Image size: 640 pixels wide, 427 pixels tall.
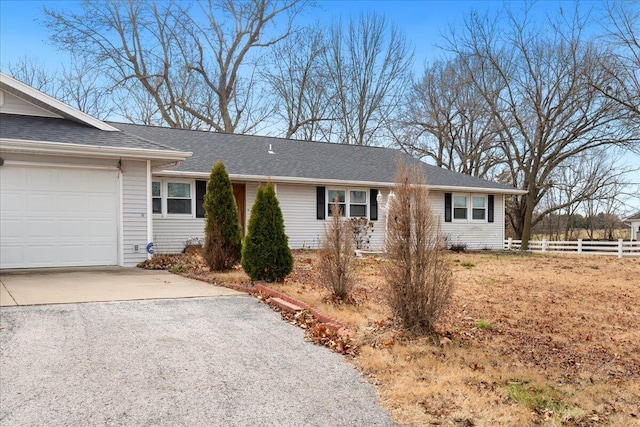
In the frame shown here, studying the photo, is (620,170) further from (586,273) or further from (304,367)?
(304,367)

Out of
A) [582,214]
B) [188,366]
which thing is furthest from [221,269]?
[582,214]

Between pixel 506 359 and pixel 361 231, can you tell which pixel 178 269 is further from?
pixel 361 231

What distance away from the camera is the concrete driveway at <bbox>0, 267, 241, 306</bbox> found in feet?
22.2

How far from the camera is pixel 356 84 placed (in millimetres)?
29062

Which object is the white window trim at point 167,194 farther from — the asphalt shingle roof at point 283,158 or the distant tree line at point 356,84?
the distant tree line at point 356,84

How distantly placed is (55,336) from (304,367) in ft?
8.40

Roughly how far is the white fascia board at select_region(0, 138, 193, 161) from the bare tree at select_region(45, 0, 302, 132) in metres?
17.0

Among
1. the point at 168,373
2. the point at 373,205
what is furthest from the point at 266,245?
the point at 373,205

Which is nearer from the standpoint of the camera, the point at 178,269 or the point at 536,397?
the point at 536,397

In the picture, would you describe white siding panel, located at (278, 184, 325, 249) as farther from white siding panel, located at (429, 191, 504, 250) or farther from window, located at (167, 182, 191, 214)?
white siding panel, located at (429, 191, 504, 250)

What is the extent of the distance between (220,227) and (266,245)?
1.71 m

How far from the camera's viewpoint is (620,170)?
2733cm

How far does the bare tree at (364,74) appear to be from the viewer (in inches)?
1139

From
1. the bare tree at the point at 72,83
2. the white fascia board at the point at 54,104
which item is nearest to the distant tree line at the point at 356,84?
the bare tree at the point at 72,83
